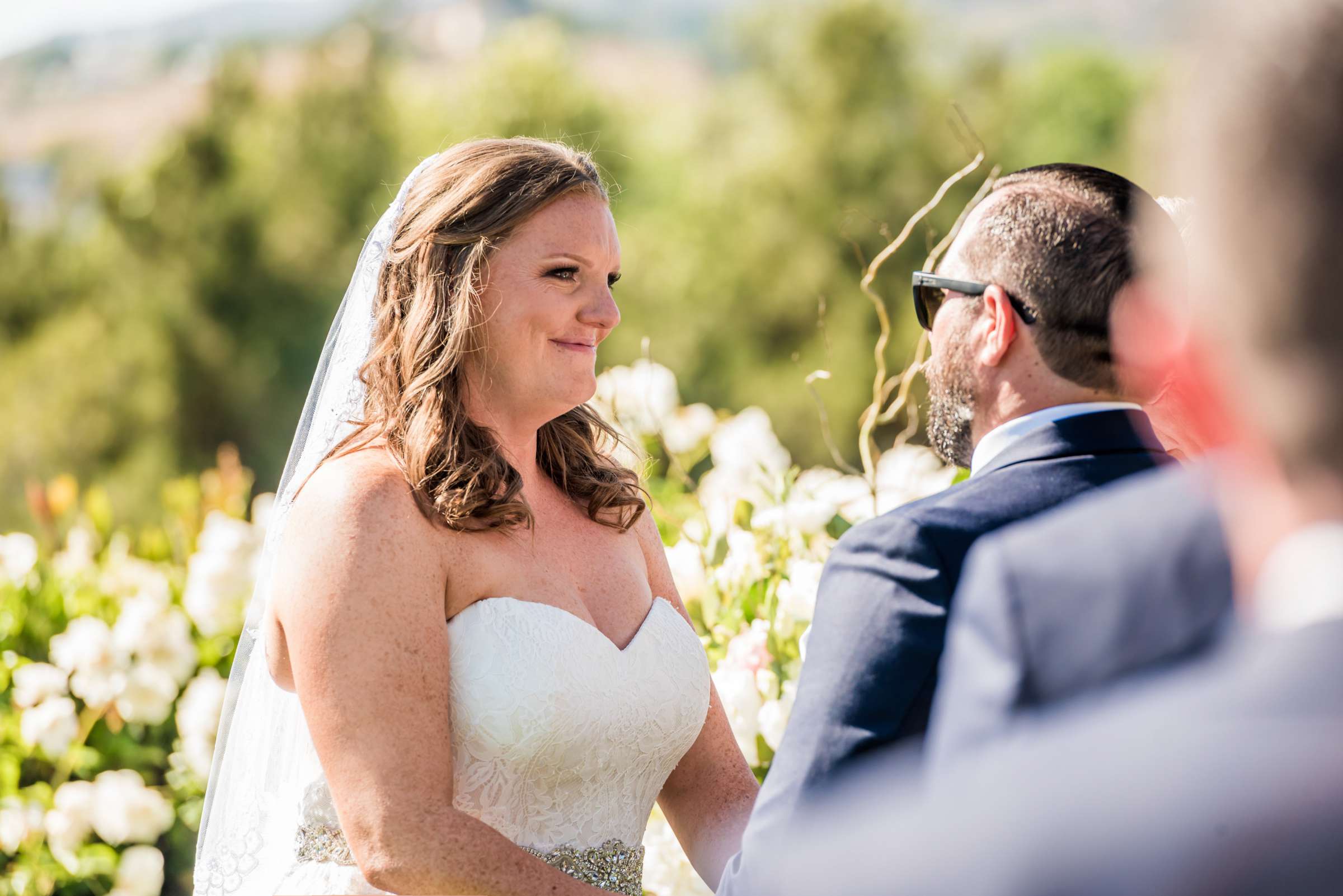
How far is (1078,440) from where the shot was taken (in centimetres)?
191

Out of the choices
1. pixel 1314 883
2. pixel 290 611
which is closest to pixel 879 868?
pixel 1314 883

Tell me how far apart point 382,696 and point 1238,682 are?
5.59ft

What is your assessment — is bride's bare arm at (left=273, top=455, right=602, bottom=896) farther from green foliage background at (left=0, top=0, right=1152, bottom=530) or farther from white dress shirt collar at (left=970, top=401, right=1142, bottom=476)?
green foliage background at (left=0, top=0, right=1152, bottom=530)

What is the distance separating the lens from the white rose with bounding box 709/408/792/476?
4.43 m

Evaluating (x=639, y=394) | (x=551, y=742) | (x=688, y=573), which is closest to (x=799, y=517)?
(x=688, y=573)

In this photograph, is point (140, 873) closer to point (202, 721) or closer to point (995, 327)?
point (202, 721)

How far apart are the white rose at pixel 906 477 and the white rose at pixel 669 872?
108 centimetres

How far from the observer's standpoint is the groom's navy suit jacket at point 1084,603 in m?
0.81

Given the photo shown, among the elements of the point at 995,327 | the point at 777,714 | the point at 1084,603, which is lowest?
the point at 777,714

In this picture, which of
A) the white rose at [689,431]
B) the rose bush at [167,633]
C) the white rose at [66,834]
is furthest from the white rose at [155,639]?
the white rose at [689,431]

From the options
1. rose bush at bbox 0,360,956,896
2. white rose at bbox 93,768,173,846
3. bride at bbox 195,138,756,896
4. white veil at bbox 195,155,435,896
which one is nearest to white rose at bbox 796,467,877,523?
rose bush at bbox 0,360,956,896

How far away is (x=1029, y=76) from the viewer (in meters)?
35.6

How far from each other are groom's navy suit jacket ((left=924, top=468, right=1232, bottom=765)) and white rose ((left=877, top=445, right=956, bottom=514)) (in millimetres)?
2360

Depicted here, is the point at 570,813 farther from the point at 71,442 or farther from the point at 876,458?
the point at 71,442
